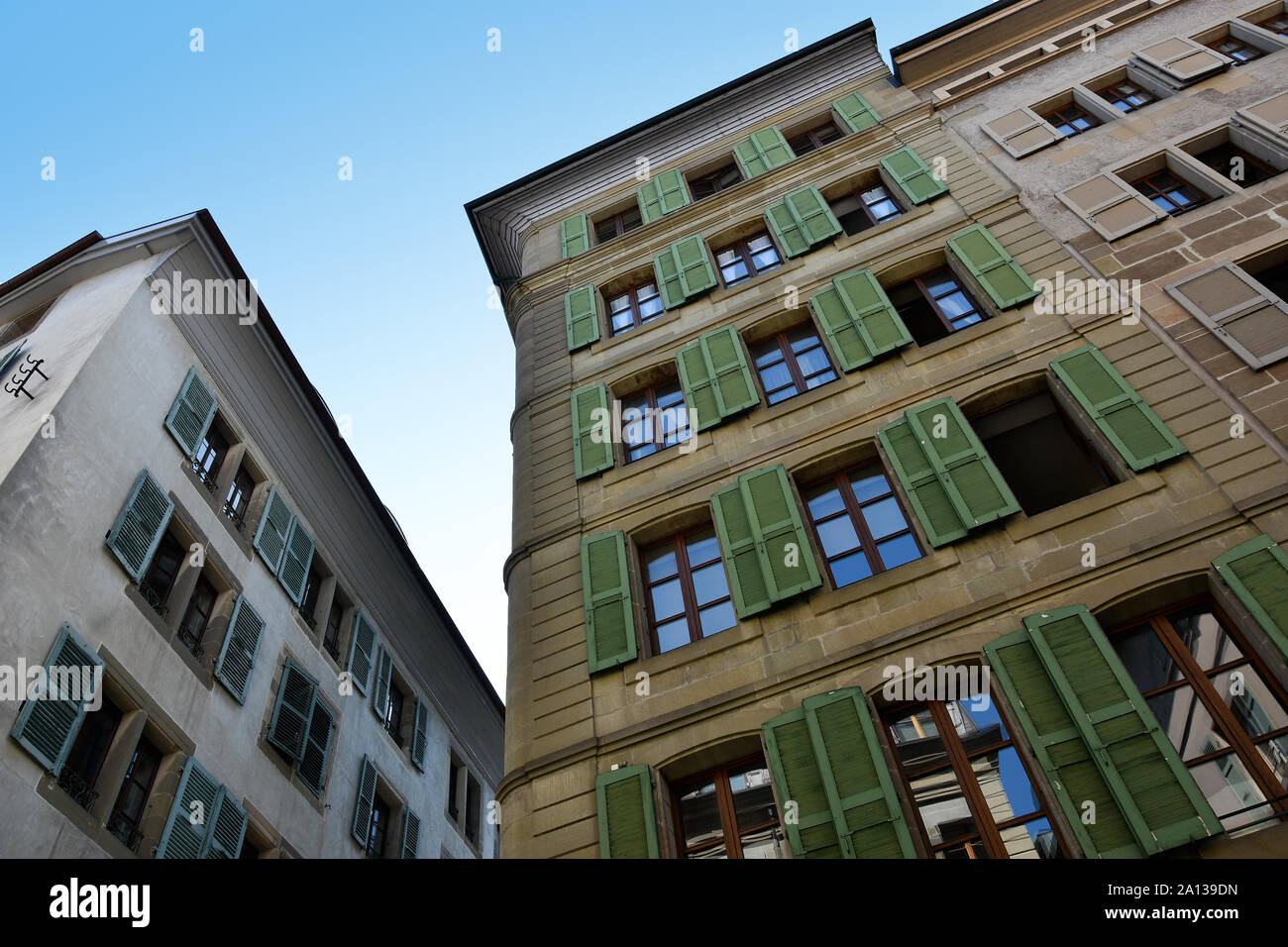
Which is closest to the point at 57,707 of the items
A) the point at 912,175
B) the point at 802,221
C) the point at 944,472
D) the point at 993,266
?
the point at 944,472

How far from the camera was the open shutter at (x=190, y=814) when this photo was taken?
1220 centimetres

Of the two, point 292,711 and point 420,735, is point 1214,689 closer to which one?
point 292,711

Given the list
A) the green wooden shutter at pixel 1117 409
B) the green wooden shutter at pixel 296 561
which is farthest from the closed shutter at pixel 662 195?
the green wooden shutter at pixel 1117 409

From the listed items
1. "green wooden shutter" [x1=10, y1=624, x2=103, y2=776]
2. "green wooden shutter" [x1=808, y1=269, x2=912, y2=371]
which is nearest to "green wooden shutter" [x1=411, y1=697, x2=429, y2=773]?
"green wooden shutter" [x1=10, y1=624, x2=103, y2=776]

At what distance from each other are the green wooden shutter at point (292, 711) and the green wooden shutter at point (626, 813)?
8.17m

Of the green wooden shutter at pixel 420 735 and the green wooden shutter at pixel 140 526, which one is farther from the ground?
the green wooden shutter at pixel 420 735

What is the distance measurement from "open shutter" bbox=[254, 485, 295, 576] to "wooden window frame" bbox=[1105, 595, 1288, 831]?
44.7 ft

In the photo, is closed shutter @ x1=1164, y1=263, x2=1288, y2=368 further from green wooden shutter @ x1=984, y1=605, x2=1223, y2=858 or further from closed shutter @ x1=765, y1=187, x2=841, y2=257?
closed shutter @ x1=765, y1=187, x2=841, y2=257

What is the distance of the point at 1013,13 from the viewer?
18781 millimetres

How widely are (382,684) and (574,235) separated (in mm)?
10084

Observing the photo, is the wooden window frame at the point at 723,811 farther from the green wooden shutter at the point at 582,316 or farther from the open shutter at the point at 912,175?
the open shutter at the point at 912,175

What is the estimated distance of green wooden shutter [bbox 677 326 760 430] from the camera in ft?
43.4

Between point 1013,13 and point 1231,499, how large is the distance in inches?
532

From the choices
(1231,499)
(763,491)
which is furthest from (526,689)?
(1231,499)
